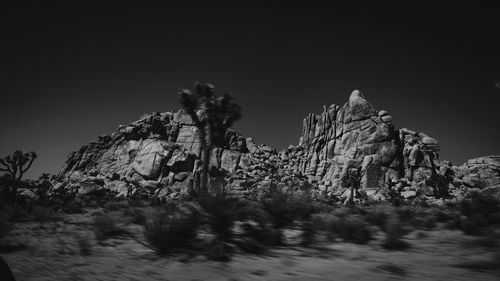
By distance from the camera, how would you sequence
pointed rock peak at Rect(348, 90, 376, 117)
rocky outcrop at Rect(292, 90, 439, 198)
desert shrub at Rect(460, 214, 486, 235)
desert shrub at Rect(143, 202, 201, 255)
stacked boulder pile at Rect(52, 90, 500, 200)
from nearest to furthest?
desert shrub at Rect(143, 202, 201, 255), desert shrub at Rect(460, 214, 486, 235), stacked boulder pile at Rect(52, 90, 500, 200), rocky outcrop at Rect(292, 90, 439, 198), pointed rock peak at Rect(348, 90, 376, 117)

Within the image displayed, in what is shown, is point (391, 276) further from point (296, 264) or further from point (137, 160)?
point (137, 160)

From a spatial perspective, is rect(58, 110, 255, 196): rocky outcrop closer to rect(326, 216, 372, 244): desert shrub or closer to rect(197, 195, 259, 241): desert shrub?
rect(197, 195, 259, 241): desert shrub

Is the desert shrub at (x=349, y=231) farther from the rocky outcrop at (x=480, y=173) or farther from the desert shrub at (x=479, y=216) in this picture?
the rocky outcrop at (x=480, y=173)

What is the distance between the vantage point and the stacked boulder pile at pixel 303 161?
70.6 metres

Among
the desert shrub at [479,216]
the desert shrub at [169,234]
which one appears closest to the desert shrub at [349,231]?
the desert shrub at [479,216]

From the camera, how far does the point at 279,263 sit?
4.98m

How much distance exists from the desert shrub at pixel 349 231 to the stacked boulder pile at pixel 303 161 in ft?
164

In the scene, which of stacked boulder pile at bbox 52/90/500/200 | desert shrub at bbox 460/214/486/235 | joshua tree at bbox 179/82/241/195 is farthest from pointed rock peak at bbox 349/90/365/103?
desert shrub at bbox 460/214/486/235

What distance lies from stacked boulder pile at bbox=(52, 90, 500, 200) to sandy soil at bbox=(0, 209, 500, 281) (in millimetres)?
51186

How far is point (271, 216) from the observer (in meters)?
7.68

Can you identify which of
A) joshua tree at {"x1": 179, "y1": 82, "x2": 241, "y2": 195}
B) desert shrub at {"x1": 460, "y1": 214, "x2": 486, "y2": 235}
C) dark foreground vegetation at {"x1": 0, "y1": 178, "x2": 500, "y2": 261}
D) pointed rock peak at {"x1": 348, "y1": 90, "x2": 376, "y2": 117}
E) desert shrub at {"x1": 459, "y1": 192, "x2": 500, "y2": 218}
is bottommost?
dark foreground vegetation at {"x1": 0, "y1": 178, "x2": 500, "y2": 261}

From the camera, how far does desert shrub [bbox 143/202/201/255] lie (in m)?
5.59

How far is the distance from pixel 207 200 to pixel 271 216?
194 cm

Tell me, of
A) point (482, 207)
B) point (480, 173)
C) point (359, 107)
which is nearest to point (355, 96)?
point (359, 107)
